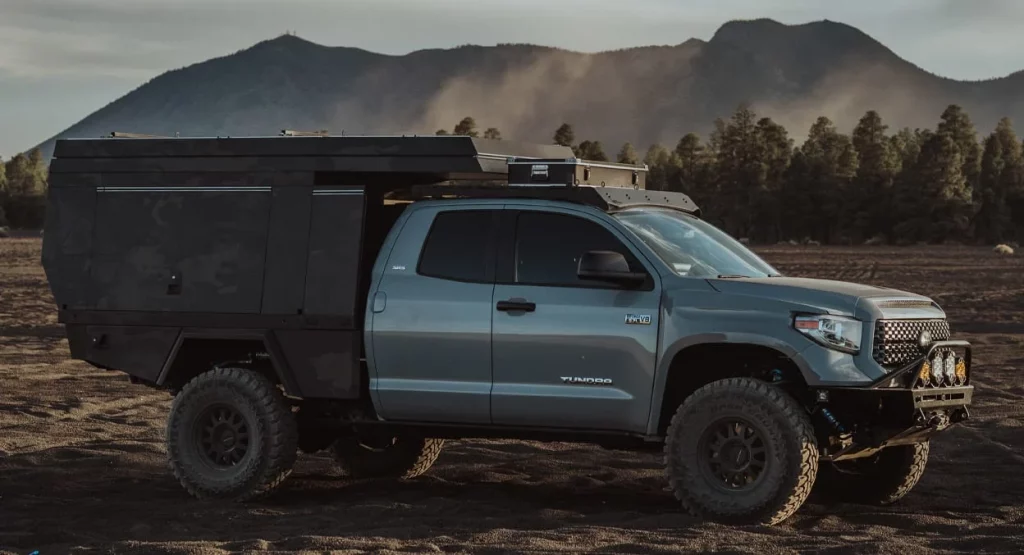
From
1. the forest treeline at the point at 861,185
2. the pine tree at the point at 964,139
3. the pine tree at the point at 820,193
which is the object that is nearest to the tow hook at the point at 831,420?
the forest treeline at the point at 861,185

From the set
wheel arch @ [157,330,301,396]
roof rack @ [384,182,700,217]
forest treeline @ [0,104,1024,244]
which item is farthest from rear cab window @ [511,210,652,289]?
forest treeline @ [0,104,1024,244]

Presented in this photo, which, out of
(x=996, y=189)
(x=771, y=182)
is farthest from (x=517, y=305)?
(x=771, y=182)

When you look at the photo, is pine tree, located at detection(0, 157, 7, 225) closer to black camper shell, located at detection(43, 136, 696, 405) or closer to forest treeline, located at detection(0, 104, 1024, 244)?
forest treeline, located at detection(0, 104, 1024, 244)

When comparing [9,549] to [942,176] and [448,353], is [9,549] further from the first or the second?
[942,176]

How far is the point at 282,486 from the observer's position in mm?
11242

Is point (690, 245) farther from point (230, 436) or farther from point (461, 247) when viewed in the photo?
point (230, 436)

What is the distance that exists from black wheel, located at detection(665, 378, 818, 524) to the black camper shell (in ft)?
4.97

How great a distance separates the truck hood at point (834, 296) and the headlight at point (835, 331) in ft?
0.18

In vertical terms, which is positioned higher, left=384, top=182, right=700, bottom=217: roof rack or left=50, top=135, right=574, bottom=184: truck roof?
left=50, top=135, right=574, bottom=184: truck roof

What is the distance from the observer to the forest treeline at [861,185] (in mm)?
108938

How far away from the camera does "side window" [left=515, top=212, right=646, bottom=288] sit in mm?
9656

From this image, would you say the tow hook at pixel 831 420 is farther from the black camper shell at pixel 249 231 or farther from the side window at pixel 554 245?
the black camper shell at pixel 249 231

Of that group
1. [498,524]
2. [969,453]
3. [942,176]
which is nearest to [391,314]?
[498,524]

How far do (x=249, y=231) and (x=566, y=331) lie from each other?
97.5 inches
